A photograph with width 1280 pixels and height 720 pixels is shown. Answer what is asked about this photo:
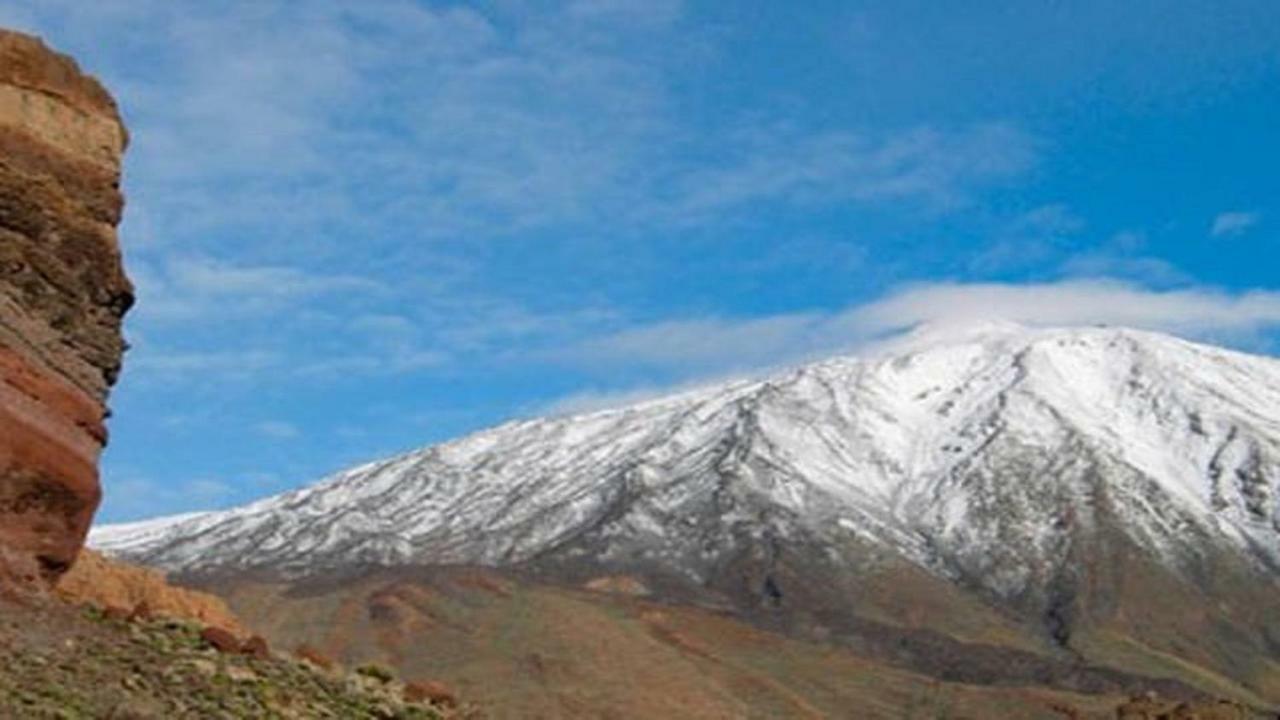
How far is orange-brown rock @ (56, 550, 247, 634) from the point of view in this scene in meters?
21.3

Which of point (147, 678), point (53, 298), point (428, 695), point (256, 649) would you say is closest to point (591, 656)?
point (428, 695)

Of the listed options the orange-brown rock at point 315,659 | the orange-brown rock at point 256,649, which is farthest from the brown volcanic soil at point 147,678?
the orange-brown rock at point 315,659

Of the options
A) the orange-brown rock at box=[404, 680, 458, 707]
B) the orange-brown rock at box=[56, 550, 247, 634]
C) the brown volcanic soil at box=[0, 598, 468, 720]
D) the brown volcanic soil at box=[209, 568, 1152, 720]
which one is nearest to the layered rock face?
the brown volcanic soil at box=[0, 598, 468, 720]

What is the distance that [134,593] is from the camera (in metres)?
23.1

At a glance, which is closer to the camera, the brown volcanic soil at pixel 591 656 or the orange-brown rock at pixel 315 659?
the orange-brown rock at pixel 315 659

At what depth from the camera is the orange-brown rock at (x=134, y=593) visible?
2128 centimetres

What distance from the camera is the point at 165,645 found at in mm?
19703

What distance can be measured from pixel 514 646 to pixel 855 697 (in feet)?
78.6

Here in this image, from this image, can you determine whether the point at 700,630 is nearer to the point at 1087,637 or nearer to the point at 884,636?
the point at 884,636

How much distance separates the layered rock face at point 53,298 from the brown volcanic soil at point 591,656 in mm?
70950

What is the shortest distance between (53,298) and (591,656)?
93.0m

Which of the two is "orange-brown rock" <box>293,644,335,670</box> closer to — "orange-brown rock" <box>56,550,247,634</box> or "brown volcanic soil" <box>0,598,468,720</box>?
"brown volcanic soil" <box>0,598,468,720</box>

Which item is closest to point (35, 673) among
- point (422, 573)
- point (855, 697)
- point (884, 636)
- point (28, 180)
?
point (28, 180)

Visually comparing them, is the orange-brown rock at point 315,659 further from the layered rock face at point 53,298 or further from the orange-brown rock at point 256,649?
the layered rock face at point 53,298
